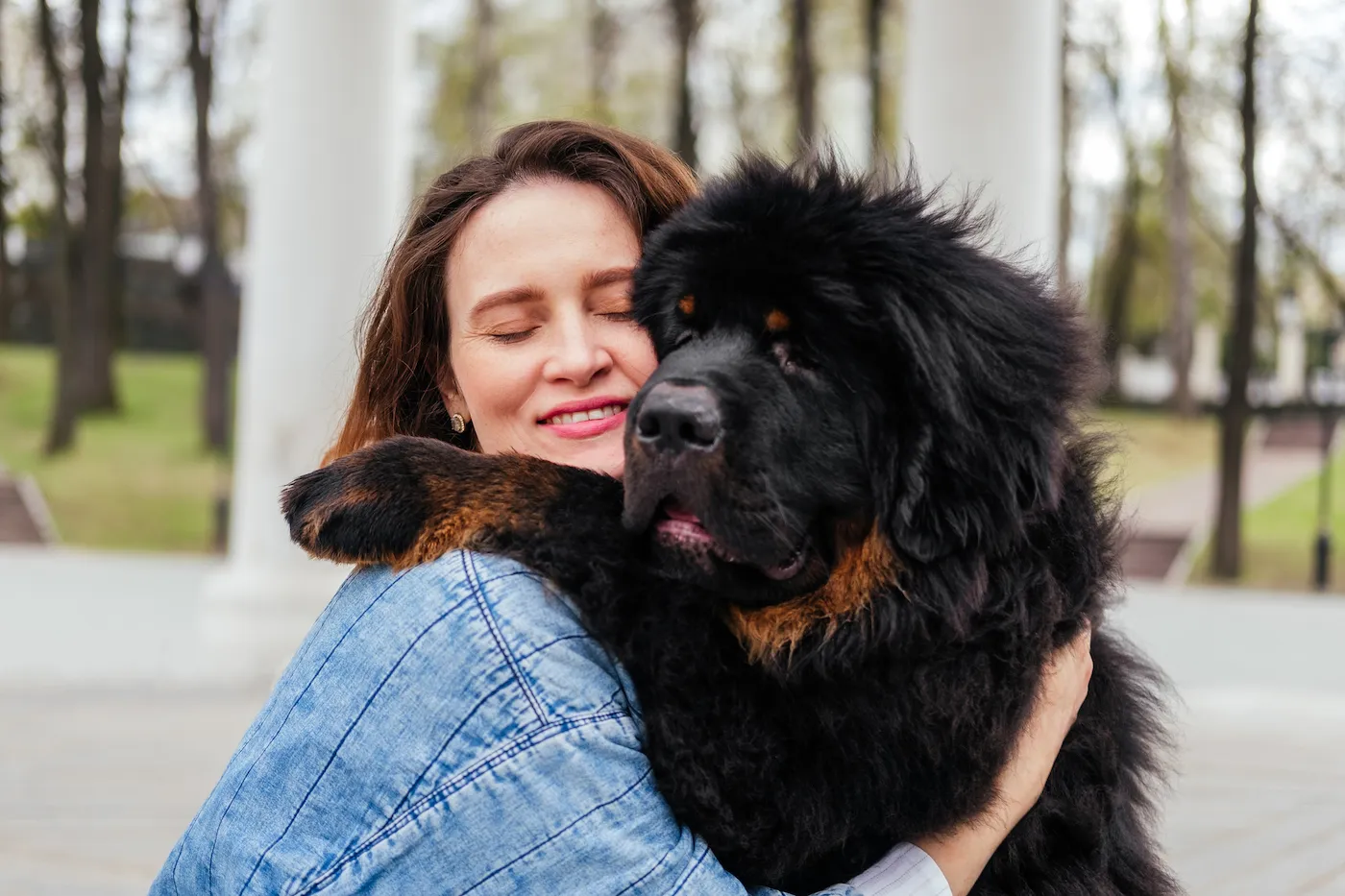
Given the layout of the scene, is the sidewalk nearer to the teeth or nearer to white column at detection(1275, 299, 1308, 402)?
the teeth

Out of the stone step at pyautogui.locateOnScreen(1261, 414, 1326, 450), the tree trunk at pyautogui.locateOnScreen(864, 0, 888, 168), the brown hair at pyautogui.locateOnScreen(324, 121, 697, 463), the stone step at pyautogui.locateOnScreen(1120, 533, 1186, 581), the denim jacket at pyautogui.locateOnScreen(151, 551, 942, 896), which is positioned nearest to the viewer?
the denim jacket at pyautogui.locateOnScreen(151, 551, 942, 896)

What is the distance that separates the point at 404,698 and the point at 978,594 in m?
0.76

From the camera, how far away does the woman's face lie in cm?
208

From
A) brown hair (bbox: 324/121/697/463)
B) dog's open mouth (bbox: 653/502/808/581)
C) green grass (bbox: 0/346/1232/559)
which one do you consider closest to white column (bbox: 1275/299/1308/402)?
green grass (bbox: 0/346/1232/559)

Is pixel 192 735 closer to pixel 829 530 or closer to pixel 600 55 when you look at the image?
pixel 829 530

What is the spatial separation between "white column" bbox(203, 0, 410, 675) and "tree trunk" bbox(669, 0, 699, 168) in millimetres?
9060

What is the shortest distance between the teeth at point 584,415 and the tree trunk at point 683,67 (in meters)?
14.2

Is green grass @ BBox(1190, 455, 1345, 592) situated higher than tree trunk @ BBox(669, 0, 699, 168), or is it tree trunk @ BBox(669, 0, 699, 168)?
tree trunk @ BBox(669, 0, 699, 168)

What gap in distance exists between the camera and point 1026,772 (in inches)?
71.4

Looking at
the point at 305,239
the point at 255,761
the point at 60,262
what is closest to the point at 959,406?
the point at 255,761

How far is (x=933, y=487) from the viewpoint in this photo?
178 centimetres

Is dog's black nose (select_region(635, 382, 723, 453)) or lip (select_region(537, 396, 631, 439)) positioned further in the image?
lip (select_region(537, 396, 631, 439))

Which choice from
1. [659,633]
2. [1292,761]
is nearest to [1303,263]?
[1292,761]

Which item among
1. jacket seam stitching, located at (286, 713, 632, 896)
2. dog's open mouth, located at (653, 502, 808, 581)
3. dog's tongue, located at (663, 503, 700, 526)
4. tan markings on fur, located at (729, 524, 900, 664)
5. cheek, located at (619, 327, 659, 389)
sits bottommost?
jacket seam stitching, located at (286, 713, 632, 896)
